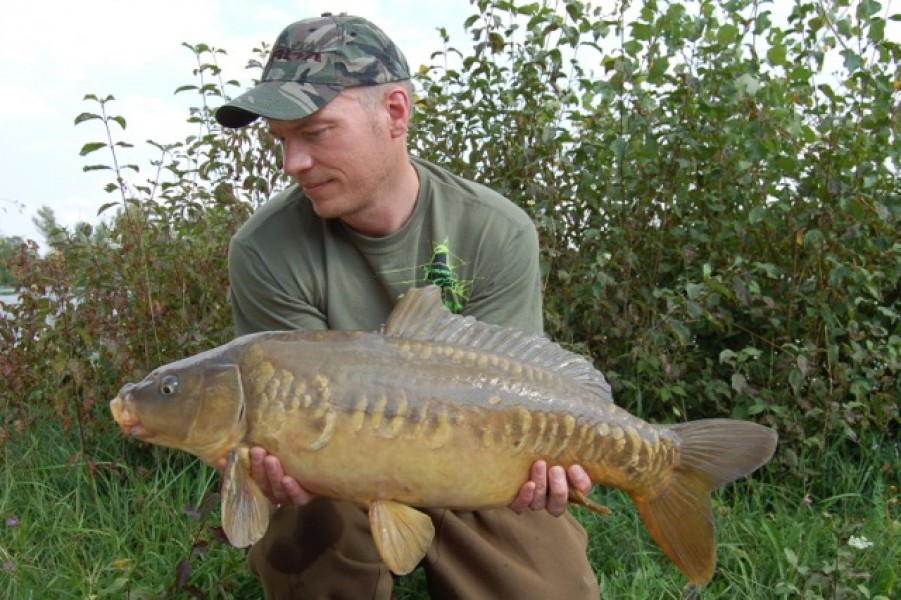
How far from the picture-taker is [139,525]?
261 cm

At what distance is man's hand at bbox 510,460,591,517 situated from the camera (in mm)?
1804

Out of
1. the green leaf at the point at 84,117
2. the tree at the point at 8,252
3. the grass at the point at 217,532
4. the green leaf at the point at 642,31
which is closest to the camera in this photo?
the grass at the point at 217,532

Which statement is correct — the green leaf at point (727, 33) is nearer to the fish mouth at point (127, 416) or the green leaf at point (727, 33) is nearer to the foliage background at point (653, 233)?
the foliage background at point (653, 233)

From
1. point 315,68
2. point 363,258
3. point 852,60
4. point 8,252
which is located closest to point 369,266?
point 363,258

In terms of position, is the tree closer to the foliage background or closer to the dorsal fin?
the foliage background

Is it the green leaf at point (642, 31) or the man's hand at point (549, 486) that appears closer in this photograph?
the man's hand at point (549, 486)

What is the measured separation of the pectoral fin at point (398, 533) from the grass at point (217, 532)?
525mm

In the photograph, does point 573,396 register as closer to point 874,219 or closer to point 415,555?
point 415,555

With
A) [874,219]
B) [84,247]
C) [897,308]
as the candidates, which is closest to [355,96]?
[84,247]

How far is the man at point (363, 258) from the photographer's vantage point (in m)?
2.06

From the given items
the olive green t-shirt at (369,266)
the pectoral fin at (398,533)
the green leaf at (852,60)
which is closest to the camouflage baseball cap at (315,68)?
the olive green t-shirt at (369,266)

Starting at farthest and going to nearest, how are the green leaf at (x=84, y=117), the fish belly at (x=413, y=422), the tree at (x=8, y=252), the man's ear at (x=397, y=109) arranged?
the tree at (x=8, y=252) → the green leaf at (x=84, y=117) → the man's ear at (x=397, y=109) → the fish belly at (x=413, y=422)

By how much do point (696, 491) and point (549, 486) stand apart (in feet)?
0.90

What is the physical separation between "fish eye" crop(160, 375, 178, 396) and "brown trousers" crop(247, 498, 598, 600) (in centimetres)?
47
